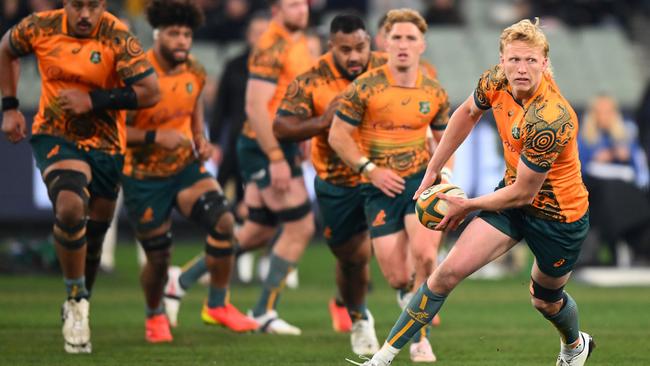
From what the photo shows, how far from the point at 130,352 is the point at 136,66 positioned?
83.2 inches

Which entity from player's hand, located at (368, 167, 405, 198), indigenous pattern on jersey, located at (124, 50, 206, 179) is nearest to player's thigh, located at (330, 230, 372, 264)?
player's hand, located at (368, 167, 405, 198)

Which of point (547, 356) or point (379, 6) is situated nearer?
point (547, 356)

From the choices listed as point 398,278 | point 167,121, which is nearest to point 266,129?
point 167,121

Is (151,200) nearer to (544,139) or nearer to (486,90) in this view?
(486,90)

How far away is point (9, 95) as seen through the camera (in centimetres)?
1037

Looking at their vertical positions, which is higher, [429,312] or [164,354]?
[429,312]

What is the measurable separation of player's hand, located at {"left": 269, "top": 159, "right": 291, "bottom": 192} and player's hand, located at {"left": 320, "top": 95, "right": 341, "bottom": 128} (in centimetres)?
150

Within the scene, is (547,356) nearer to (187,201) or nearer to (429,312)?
(429,312)

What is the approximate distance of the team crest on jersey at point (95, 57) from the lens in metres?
10.2

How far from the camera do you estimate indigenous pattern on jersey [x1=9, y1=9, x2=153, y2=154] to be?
1014cm

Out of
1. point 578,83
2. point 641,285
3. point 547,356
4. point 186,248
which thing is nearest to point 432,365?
point 547,356

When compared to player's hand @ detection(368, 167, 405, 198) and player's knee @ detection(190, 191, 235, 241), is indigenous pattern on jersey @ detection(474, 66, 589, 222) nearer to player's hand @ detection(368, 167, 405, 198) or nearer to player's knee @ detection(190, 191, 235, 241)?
player's hand @ detection(368, 167, 405, 198)

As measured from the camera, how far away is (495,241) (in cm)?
830

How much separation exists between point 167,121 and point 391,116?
84.9 inches
